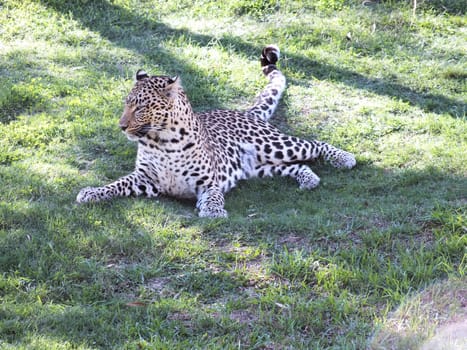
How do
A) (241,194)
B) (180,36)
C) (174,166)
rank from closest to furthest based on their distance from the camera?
1. (174,166)
2. (241,194)
3. (180,36)

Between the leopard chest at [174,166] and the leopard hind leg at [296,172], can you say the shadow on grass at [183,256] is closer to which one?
the leopard chest at [174,166]

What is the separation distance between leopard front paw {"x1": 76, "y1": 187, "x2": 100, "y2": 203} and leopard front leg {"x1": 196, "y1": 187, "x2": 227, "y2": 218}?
1.20m

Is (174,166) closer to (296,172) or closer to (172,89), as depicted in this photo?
(172,89)

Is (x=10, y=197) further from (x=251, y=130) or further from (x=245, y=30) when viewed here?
(x=245, y=30)

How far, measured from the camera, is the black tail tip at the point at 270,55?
1294 centimetres

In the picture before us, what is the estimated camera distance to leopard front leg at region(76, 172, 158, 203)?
31.6 ft

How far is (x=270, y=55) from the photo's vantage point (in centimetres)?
1301

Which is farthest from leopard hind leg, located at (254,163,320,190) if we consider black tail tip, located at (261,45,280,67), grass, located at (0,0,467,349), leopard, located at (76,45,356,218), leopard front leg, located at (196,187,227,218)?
black tail tip, located at (261,45,280,67)

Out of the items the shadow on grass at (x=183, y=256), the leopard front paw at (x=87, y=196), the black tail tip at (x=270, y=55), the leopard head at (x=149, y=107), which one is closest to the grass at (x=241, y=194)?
the shadow on grass at (x=183, y=256)

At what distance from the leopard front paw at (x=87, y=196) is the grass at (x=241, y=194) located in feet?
0.41

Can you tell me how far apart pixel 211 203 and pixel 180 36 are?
225 inches

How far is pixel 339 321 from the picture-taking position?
278 inches

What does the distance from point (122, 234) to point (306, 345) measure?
2698 mm

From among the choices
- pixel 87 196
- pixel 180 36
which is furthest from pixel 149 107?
pixel 180 36
